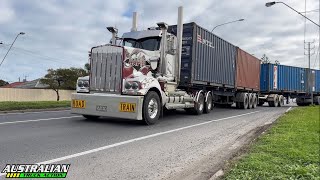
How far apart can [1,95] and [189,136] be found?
38.3 meters

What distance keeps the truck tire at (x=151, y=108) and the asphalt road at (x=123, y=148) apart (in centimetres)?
32

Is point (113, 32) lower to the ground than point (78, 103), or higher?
higher

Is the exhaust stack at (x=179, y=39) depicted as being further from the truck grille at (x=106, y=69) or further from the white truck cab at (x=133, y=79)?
the truck grille at (x=106, y=69)

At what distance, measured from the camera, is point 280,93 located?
101ft

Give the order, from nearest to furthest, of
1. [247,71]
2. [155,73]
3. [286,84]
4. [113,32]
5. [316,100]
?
[155,73], [113,32], [247,71], [286,84], [316,100]

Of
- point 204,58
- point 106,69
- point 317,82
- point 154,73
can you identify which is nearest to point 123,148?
point 106,69

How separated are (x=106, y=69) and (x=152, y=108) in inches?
75.3

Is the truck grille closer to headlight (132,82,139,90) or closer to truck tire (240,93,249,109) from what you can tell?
headlight (132,82,139,90)

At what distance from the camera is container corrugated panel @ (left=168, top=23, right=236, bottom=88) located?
48.2ft

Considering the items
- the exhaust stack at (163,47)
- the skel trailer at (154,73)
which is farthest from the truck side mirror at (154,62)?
the exhaust stack at (163,47)

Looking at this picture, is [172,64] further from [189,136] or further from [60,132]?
[60,132]

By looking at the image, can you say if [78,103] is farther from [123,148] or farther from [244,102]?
[244,102]

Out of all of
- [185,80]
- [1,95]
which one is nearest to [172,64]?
[185,80]

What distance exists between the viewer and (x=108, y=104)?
10.6 meters
